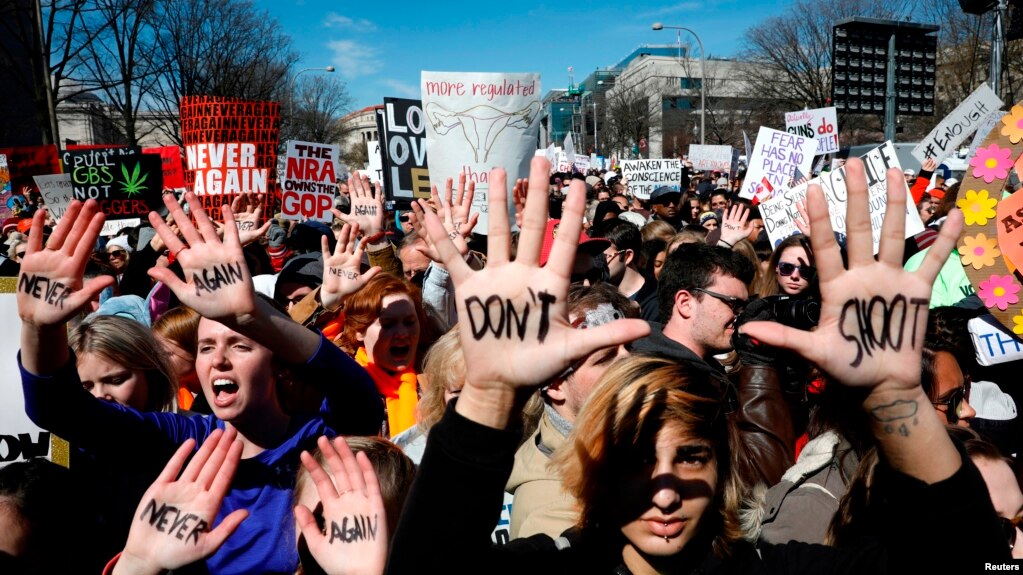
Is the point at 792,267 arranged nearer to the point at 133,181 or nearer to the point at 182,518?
the point at 182,518

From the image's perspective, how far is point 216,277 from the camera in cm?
227

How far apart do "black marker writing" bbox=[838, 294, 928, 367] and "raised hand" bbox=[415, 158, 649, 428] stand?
1.38 ft

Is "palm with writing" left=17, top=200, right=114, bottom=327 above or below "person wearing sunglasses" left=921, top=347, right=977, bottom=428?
above

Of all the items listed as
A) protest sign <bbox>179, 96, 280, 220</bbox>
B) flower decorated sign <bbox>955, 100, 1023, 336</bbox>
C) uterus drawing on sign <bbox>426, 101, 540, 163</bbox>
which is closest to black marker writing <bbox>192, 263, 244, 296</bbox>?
flower decorated sign <bbox>955, 100, 1023, 336</bbox>

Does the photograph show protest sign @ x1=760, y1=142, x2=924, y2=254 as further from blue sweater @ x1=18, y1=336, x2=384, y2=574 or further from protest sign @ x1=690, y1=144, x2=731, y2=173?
protest sign @ x1=690, y1=144, x2=731, y2=173

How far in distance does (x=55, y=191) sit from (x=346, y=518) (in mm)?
10542

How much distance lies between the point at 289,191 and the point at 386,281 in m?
4.91

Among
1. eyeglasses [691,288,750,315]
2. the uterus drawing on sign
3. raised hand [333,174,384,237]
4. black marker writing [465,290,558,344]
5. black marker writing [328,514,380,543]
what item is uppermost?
the uterus drawing on sign

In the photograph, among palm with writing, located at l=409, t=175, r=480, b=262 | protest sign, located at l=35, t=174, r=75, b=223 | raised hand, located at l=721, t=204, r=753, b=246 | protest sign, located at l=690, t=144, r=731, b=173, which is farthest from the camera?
protest sign, located at l=690, t=144, r=731, b=173

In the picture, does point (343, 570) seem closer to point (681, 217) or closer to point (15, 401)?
point (15, 401)

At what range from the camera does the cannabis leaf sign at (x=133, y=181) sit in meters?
8.64

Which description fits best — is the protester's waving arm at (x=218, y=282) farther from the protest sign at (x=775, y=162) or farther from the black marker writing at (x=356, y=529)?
the protest sign at (x=775, y=162)

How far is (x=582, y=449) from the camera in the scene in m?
2.00

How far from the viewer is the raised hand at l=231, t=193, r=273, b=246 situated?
540 centimetres
